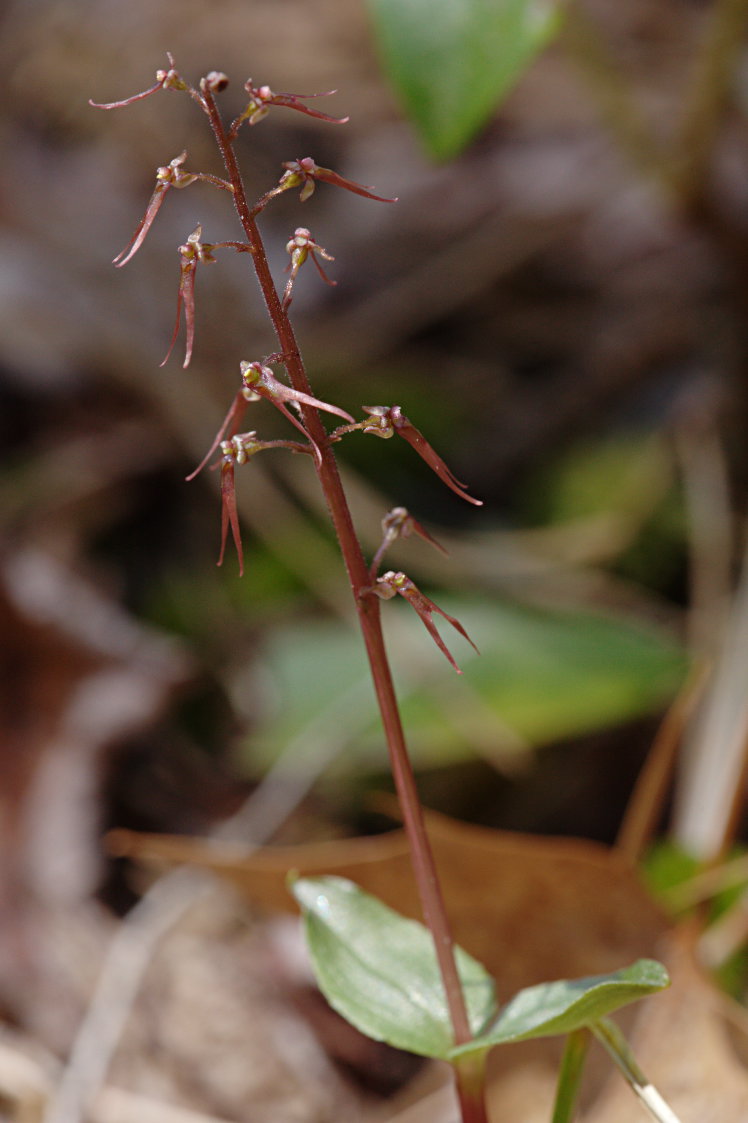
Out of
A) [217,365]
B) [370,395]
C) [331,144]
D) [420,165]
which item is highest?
[331,144]

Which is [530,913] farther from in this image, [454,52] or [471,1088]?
[454,52]

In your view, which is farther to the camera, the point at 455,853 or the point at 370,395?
the point at 370,395

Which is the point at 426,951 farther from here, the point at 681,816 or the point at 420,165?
the point at 420,165

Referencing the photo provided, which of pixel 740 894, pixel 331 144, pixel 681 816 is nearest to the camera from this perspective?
pixel 740 894

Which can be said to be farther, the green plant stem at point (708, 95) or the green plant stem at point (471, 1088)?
the green plant stem at point (708, 95)

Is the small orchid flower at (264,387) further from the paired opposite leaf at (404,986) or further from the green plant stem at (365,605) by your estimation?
the paired opposite leaf at (404,986)

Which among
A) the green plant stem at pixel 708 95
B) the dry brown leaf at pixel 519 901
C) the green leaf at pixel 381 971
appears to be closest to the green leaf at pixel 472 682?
the dry brown leaf at pixel 519 901

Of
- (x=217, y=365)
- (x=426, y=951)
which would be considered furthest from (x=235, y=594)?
(x=426, y=951)

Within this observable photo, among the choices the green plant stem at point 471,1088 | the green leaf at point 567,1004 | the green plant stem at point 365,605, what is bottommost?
the green plant stem at point 471,1088
